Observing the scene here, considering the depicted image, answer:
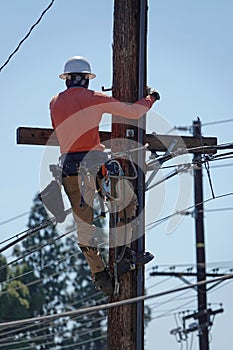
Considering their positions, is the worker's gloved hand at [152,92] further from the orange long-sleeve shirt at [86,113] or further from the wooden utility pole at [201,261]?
the wooden utility pole at [201,261]

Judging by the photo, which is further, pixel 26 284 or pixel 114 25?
pixel 26 284

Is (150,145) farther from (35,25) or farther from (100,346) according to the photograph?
(100,346)

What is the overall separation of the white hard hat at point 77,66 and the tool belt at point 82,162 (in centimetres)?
75

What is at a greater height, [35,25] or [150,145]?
[35,25]

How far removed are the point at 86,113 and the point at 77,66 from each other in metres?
0.45

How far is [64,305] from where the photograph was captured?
54906mm

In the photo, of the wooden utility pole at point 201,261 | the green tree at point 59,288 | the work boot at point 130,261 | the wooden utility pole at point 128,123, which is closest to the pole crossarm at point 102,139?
the wooden utility pole at point 128,123

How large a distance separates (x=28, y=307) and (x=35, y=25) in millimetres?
37733

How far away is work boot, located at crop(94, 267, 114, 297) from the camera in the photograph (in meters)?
10.6

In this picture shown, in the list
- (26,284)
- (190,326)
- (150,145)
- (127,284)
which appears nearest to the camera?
(127,284)

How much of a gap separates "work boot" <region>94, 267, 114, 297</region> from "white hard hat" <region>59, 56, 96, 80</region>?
5.72ft

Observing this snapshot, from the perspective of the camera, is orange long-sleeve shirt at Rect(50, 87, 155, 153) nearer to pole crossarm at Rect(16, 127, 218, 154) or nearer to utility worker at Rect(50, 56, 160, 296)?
utility worker at Rect(50, 56, 160, 296)

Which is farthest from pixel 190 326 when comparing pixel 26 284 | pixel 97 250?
pixel 26 284

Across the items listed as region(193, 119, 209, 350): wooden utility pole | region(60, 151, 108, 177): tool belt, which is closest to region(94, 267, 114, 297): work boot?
region(60, 151, 108, 177): tool belt
